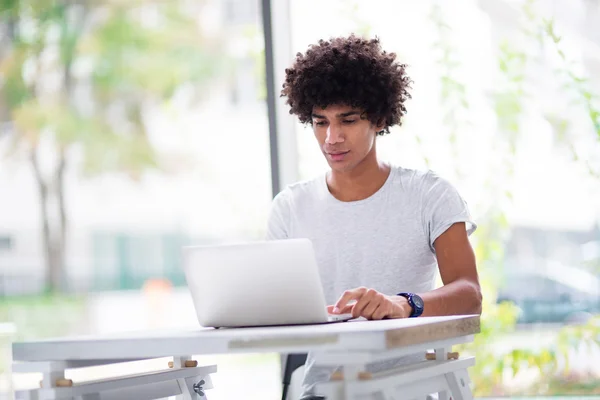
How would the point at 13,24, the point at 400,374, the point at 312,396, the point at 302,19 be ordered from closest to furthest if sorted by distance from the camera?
the point at 400,374 → the point at 312,396 → the point at 302,19 → the point at 13,24

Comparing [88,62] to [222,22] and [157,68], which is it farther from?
[222,22]

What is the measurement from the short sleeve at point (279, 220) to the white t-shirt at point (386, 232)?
0.15 feet

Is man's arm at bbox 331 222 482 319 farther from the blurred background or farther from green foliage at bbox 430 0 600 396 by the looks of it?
the blurred background

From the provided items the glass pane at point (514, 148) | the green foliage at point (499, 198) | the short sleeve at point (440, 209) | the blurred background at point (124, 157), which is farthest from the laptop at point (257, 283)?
the blurred background at point (124, 157)

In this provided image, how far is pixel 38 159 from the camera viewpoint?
7348mm

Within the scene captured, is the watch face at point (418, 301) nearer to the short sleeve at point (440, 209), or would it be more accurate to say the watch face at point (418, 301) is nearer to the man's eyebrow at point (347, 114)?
the short sleeve at point (440, 209)

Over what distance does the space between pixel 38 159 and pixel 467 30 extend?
4536mm

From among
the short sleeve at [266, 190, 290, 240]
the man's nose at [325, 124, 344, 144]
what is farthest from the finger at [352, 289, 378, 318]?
the short sleeve at [266, 190, 290, 240]

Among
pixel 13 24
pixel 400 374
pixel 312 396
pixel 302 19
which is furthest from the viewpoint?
pixel 13 24

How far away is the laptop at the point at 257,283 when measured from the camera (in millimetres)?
1620

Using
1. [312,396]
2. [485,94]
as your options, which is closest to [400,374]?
[312,396]

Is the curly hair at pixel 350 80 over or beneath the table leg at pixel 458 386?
over

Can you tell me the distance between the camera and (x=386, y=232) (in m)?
2.28

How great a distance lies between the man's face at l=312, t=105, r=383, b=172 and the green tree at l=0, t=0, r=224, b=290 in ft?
17.2
